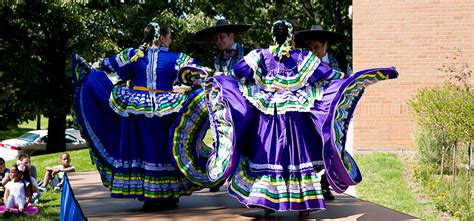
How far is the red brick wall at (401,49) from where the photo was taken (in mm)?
12148

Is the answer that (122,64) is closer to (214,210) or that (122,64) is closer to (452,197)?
(214,210)

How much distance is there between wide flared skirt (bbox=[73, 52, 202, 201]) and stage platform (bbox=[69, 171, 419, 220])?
0.24 m

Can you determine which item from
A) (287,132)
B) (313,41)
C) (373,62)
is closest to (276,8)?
(373,62)

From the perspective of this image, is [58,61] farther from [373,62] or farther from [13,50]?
[373,62]

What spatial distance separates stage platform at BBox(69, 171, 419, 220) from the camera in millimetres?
6602

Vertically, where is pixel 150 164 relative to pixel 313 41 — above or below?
below

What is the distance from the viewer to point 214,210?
7.06 meters

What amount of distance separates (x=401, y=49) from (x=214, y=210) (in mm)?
6340

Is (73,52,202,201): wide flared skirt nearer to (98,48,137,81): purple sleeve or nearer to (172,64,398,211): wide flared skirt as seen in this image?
(98,48,137,81): purple sleeve

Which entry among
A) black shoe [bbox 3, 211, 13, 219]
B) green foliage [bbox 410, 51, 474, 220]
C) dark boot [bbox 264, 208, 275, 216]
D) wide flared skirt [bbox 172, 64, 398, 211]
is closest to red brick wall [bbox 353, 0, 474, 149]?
green foliage [bbox 410, 51, 474, 220]

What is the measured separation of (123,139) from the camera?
6.90 meters

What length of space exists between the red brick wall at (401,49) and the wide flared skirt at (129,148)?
6.08m

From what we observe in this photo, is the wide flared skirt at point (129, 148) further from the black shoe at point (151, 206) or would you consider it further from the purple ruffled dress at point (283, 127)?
the purple ruffled dress at point (283, 127)

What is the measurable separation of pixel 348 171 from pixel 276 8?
787 inches
